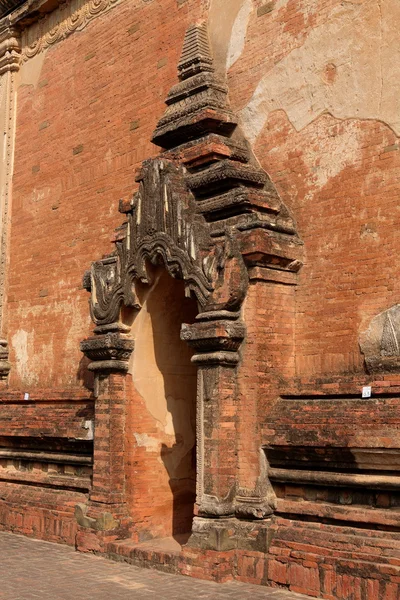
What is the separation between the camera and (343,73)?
331 inches

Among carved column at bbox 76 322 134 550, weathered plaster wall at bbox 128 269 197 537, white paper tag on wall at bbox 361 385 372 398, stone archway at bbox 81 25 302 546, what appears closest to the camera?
white paper tag on wall at bbox 361 385 372 398

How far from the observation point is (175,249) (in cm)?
888

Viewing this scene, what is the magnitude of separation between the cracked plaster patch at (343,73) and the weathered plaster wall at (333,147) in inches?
0.4

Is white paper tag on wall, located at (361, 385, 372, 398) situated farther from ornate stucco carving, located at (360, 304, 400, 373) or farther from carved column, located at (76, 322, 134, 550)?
carved column, located at (76, 322, 134, 550)

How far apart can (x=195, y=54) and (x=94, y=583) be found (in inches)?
239

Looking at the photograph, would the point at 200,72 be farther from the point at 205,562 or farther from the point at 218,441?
the point at 205,562

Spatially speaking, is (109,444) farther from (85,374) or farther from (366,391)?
(366,391)

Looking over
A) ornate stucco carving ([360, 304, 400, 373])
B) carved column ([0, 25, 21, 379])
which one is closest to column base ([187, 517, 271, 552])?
ornate stucco carving ([360, 304, 400, 373])

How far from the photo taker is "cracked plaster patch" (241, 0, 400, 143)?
7980 millimetres

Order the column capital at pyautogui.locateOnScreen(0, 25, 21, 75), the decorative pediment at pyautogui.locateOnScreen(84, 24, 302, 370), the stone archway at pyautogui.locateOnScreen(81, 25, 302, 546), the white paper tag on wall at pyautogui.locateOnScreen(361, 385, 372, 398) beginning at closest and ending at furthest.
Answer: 1. the white paper tag on wall at pyautogui.locateOnScreen(361, 385, 372, 398)
2. the stone archway at pyautogui.locateOnScreen(81, 25, 302, 546)
3. the decorative pediment at pyautogui.locateOnScreen(84, 24, 302, 370)
4. the column capital at pyautogui.locateOnScreen(0, 25, 21, 75)

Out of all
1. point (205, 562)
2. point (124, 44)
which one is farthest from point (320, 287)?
point (124, 44)

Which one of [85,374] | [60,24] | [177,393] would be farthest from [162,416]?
[60,24]

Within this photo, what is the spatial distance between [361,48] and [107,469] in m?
5.39

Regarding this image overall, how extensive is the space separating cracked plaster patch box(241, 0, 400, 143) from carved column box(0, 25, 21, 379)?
576 centimetres
